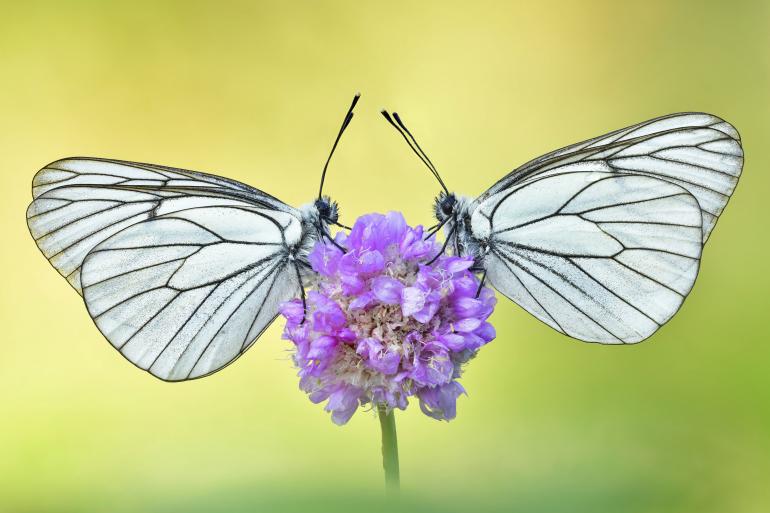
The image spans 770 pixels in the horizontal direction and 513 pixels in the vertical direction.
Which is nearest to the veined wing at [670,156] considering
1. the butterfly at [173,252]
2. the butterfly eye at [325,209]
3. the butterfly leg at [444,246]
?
the butterfly leg at [444,246]

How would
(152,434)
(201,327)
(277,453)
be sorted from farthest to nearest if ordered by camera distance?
1. (152,434)
2. (277,453)
3. (201,327)

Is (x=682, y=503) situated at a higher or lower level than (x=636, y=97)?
lower

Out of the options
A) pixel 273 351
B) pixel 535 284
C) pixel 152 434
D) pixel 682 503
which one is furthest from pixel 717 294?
pixel 682 503

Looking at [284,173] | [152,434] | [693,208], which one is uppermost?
[284,173]

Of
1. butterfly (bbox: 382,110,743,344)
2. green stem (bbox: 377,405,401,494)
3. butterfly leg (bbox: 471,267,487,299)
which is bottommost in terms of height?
green stem (bbox: 377,405,401,494)

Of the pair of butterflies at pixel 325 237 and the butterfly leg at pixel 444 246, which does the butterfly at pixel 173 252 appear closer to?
the pair of butterflies at pixel 325 237

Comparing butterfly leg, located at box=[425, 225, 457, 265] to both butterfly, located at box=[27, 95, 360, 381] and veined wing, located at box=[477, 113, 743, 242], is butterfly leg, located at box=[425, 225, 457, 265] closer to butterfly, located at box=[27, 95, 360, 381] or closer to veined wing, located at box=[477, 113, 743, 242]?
veined wing, located at box=[477, 113, 743, 242]

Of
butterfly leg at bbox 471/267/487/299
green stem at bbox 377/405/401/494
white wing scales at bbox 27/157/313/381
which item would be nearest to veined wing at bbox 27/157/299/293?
white wing scales at bbox 27/157/313/381

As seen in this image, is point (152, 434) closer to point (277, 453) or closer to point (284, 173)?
point (277, 453)

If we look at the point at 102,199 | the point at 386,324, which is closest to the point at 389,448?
the point at 386,324
